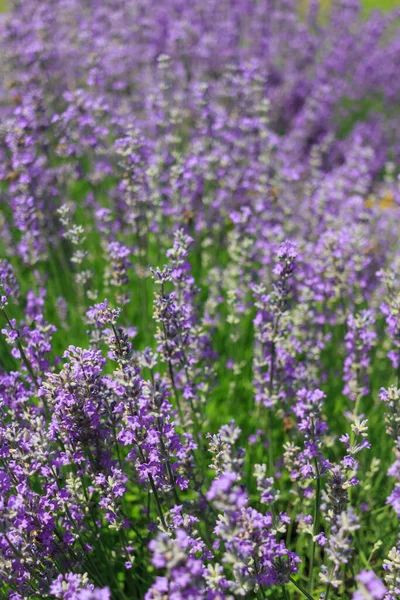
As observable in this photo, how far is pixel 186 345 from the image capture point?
3.25m

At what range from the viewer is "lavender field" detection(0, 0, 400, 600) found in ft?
8.20

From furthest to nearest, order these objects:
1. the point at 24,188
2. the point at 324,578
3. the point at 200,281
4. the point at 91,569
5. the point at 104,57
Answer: the point at 104,57, the point at 200,281, the point at 24,188, the point at 91,569, the point at 324,578

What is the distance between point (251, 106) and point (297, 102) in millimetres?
4231

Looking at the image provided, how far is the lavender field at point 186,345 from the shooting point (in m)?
2.50

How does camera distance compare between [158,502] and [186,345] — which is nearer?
[158,502]

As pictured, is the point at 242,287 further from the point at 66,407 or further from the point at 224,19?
the point at 224,19

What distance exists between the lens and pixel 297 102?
10.3m

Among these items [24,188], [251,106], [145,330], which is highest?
[251,106]

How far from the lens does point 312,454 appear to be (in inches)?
102

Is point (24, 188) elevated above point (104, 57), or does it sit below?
below

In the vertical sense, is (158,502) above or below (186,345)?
below

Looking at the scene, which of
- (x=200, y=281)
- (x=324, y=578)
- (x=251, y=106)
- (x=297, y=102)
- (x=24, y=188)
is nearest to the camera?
(x=324, y=578)


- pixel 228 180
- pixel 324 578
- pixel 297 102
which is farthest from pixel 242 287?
pixel 297 102

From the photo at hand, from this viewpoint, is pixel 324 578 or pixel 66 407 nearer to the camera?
pixel 324 578
